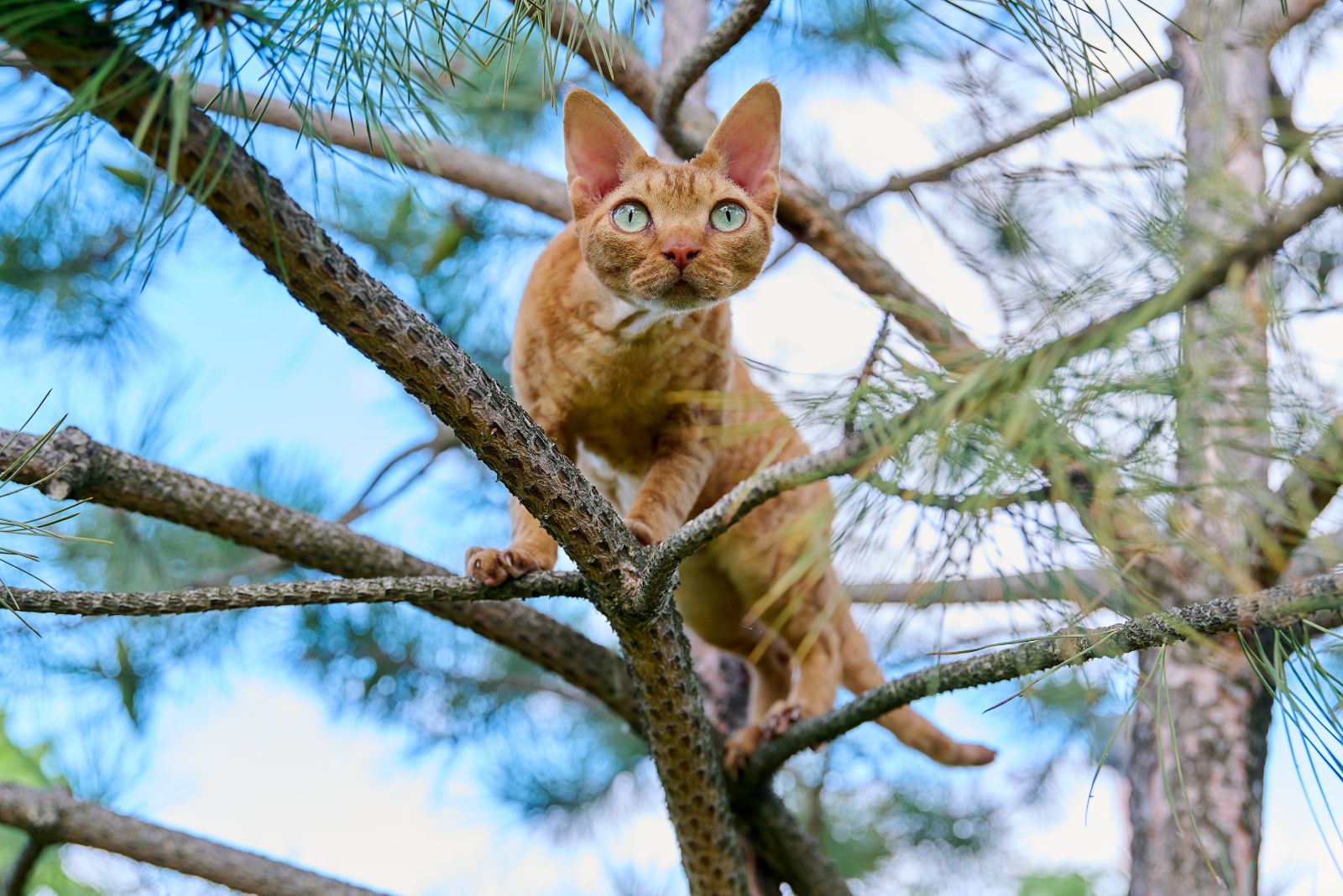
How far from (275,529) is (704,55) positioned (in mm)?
1162

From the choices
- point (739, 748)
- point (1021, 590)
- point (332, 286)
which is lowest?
point (332, 286)

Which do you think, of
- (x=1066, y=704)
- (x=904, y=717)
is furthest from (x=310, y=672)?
(x=1066, y=704)

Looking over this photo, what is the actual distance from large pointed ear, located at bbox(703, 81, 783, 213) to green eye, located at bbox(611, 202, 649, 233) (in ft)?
0.62

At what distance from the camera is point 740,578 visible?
2672 mm

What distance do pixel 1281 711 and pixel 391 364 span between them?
3.48 feet

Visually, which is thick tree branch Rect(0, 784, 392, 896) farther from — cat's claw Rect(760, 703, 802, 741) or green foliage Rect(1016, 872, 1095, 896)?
green foliage Rect(1016, 872, 1095, 896)

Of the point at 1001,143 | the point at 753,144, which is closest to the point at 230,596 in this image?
the point at 753,144

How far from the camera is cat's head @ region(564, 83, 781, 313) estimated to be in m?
1.95

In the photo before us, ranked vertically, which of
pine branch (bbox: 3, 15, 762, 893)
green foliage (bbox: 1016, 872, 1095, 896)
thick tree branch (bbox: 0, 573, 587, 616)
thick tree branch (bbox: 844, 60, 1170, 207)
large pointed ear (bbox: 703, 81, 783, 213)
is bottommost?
thick tree branch (bbox: 0, 573, 587, 616)

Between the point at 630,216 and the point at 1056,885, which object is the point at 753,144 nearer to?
the point at 630,216

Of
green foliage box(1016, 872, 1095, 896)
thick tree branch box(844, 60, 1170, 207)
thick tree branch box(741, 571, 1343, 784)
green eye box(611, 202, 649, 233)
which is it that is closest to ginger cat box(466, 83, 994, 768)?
green eye box(611, 202, 649, 233)

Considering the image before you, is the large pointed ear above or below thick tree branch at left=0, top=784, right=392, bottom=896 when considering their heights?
above

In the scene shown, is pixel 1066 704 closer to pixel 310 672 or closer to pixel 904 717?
pixel 904 717

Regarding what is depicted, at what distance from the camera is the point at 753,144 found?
6.97 ft
